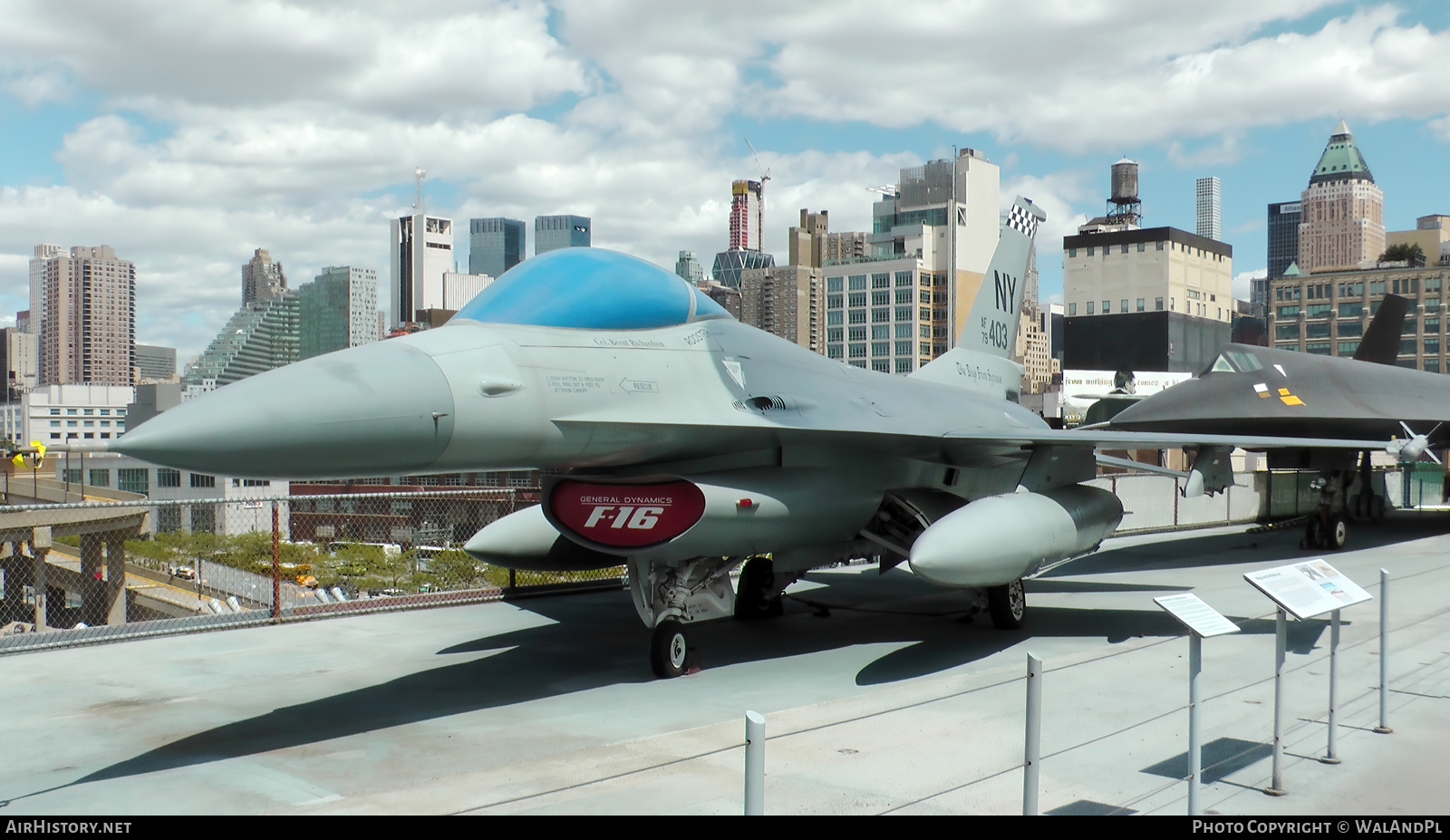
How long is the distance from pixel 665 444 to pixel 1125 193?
208 m

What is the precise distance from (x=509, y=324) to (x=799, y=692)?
3.43m

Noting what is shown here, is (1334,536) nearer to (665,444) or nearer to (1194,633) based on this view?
(665,444)

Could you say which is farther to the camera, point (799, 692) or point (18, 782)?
point (799, 692)

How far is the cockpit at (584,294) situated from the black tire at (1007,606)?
424 cm

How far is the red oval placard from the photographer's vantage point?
26.4 ft

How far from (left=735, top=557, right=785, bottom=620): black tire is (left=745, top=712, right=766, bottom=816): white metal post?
7682mm

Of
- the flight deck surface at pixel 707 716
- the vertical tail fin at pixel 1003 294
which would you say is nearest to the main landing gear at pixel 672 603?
the flight deck surface at pixel 707 716

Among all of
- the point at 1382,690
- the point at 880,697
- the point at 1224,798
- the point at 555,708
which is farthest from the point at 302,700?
the point at 1382,690

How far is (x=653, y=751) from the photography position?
6246 millimetres

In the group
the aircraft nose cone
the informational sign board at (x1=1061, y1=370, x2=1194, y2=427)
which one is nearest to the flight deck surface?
the aircraft nose cone

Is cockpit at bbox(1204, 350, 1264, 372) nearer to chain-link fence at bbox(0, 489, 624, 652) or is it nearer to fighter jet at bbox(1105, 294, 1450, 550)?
fighter jet at bbox(1105, 294, 1450, 550)

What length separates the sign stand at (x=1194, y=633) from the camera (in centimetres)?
489

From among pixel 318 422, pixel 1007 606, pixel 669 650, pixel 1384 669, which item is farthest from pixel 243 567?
pixel 1384 669

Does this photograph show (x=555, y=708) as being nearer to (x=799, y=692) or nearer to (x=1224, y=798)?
(x=799, y=692)
